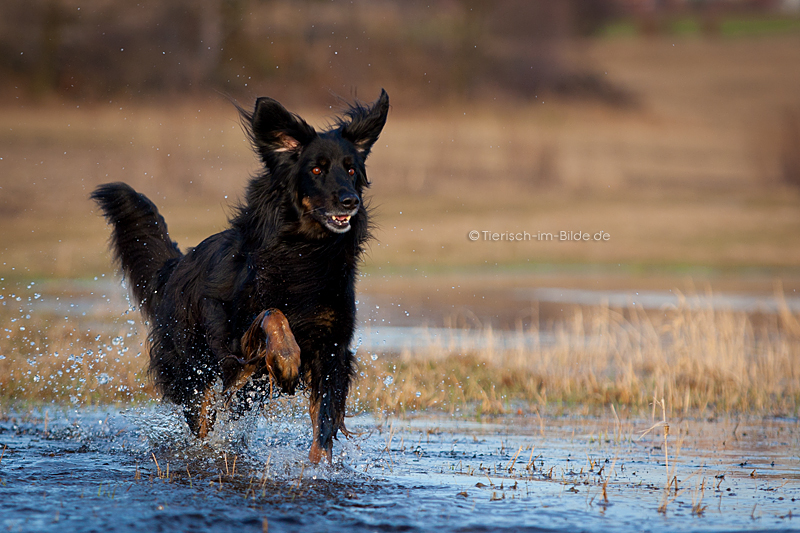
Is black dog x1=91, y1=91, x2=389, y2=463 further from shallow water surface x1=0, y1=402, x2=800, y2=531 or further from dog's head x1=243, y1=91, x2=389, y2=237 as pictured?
shallow water surface x1=0, y1=402, x2=800, y2=531

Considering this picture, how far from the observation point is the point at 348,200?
548cm

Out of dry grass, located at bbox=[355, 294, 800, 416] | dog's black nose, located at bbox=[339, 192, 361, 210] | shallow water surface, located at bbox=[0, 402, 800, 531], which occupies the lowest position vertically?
shallow water surface, located at bbox=[0, 402, 800, 531]

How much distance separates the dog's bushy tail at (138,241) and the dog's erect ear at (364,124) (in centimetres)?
180

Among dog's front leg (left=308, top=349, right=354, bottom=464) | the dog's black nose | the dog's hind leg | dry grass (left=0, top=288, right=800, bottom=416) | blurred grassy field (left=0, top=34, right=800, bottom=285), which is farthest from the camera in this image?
blurred grassy field (left=0, top=34, right=800, bottom=285)

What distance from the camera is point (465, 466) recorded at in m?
5.66

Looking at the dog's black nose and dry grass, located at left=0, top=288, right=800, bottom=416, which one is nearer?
the dog's black nose

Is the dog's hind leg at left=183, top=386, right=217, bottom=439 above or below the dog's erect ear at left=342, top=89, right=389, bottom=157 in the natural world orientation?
below

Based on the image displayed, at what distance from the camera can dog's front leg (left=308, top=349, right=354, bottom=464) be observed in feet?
18.3

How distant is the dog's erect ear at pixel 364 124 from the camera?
6.07m

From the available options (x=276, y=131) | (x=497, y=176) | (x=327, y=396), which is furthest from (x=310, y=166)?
(x=497, y=176)

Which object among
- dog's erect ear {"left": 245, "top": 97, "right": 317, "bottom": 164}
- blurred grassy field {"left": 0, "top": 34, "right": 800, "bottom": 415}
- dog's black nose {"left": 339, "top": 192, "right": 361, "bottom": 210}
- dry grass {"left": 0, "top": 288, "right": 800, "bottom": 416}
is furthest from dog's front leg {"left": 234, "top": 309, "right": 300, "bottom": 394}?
blurred grassy field {"left": 0, "top": 34, "right": 800, "bottom": 415}

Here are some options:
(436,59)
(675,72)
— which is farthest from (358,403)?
(675,72)

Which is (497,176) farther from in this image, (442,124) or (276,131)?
(276,131)

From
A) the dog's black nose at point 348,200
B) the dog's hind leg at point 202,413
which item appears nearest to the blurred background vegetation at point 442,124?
the dog's hind leg at point 202,413
